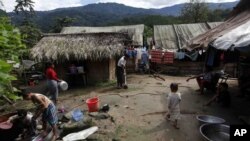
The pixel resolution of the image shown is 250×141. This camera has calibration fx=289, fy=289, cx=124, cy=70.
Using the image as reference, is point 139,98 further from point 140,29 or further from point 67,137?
point 140,29

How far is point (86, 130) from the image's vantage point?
8609mm

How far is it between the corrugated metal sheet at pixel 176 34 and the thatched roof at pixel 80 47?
685cm

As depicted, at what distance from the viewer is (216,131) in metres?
7.07

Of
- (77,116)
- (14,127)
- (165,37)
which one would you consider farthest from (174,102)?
(165,37)

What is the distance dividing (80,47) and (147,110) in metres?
7.05

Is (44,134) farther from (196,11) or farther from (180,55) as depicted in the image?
(196,11)

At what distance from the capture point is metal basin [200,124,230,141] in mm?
6910

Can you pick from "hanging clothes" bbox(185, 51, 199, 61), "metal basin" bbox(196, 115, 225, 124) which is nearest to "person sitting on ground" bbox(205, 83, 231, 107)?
"metal basin" bbox(196, 115, 225, 124)

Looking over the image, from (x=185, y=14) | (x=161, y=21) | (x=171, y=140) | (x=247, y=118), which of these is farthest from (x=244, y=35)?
(x=161, y=21)

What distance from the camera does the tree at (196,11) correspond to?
38625 mm

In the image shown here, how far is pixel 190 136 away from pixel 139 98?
4821 millimetres

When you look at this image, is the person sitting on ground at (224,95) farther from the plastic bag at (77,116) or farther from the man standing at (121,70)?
the man standing at (121,70)

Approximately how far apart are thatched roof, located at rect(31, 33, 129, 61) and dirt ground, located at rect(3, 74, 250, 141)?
1891mm

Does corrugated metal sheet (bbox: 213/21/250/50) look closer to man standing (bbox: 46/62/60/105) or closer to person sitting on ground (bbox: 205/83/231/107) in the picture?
person sitting on ground (bbox: 205/83/231/107)
